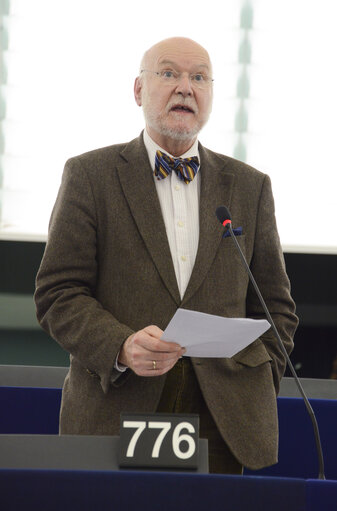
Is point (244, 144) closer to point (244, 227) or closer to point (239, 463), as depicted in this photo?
point (244, 227)

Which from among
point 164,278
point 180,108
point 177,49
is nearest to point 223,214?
point 164,278

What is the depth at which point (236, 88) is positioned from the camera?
3.78 m

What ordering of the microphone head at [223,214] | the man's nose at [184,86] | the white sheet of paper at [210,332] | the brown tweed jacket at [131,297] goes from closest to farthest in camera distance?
the white sheet of paper at [210,332], the microphone head at [223,214], the brown tweed jacket at [131,297], the man's nose at [184,86]

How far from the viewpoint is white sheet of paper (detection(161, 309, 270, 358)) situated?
54.9 inches

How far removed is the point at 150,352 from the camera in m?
1.57

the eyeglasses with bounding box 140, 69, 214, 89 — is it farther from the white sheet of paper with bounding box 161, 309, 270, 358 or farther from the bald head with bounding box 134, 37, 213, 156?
the white sheet of paper with bounding box 161, 309, 270, 358

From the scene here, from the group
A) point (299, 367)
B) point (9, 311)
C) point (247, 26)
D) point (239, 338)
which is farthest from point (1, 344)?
point (239, 338)

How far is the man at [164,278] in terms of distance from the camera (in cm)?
177

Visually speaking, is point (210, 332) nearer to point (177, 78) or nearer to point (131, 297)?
point (131, 297)

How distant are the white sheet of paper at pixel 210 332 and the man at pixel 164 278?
0.19 m

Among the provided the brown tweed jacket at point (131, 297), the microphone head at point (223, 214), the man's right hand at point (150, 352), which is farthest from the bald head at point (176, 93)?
the man's right hand at point (150, 352)

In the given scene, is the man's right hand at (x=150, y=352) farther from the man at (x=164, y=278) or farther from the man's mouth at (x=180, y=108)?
the man's mouth at (x=180, y=108)

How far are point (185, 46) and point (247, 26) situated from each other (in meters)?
1.87

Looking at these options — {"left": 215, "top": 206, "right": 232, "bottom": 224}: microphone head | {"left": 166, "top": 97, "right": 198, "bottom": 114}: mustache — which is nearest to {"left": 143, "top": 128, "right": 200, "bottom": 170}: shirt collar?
{"left": 166, "top": 97, "right": 198, "bottom": 114}: mustache
